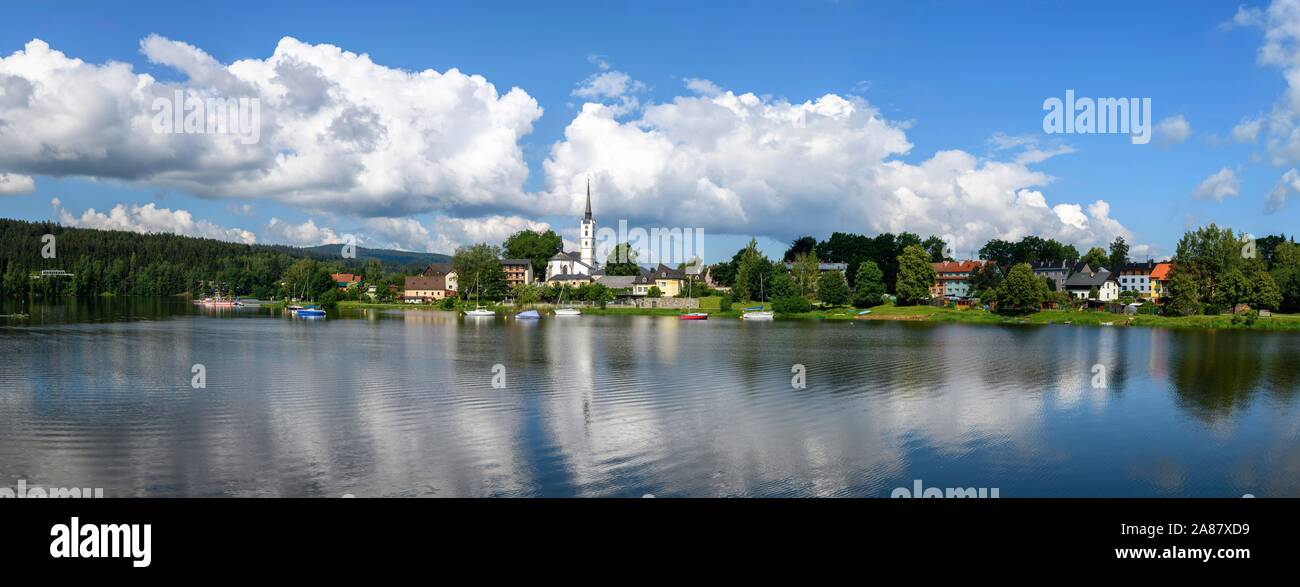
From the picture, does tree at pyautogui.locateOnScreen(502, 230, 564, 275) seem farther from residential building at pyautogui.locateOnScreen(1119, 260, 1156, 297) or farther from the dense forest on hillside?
residential building at pyautogui.locateOnScreen(1119, 260, 1156, 297)

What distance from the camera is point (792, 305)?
10194 cm

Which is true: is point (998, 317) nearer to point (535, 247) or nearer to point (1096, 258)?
point (1096, 258)

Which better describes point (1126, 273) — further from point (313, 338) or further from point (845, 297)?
point (313, 338)

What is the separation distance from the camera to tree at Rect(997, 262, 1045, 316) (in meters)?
86.1

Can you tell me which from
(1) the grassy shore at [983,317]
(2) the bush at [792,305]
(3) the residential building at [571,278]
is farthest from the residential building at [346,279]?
(2) the bush at [792,305]

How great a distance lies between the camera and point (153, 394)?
88.1 feet

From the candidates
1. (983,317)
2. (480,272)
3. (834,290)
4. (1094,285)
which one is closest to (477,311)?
(480,272)

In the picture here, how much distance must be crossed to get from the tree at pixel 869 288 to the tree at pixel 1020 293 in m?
17.4

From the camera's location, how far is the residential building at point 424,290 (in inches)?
5571

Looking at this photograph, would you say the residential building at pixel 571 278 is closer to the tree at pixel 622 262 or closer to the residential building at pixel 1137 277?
the tree at pixel 622 262

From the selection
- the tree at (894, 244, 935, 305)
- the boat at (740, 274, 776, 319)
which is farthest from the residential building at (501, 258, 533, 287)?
the tree at (894, 244, 935, 305)

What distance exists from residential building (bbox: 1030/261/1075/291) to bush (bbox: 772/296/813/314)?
47.4 m

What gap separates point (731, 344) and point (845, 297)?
53.2m
